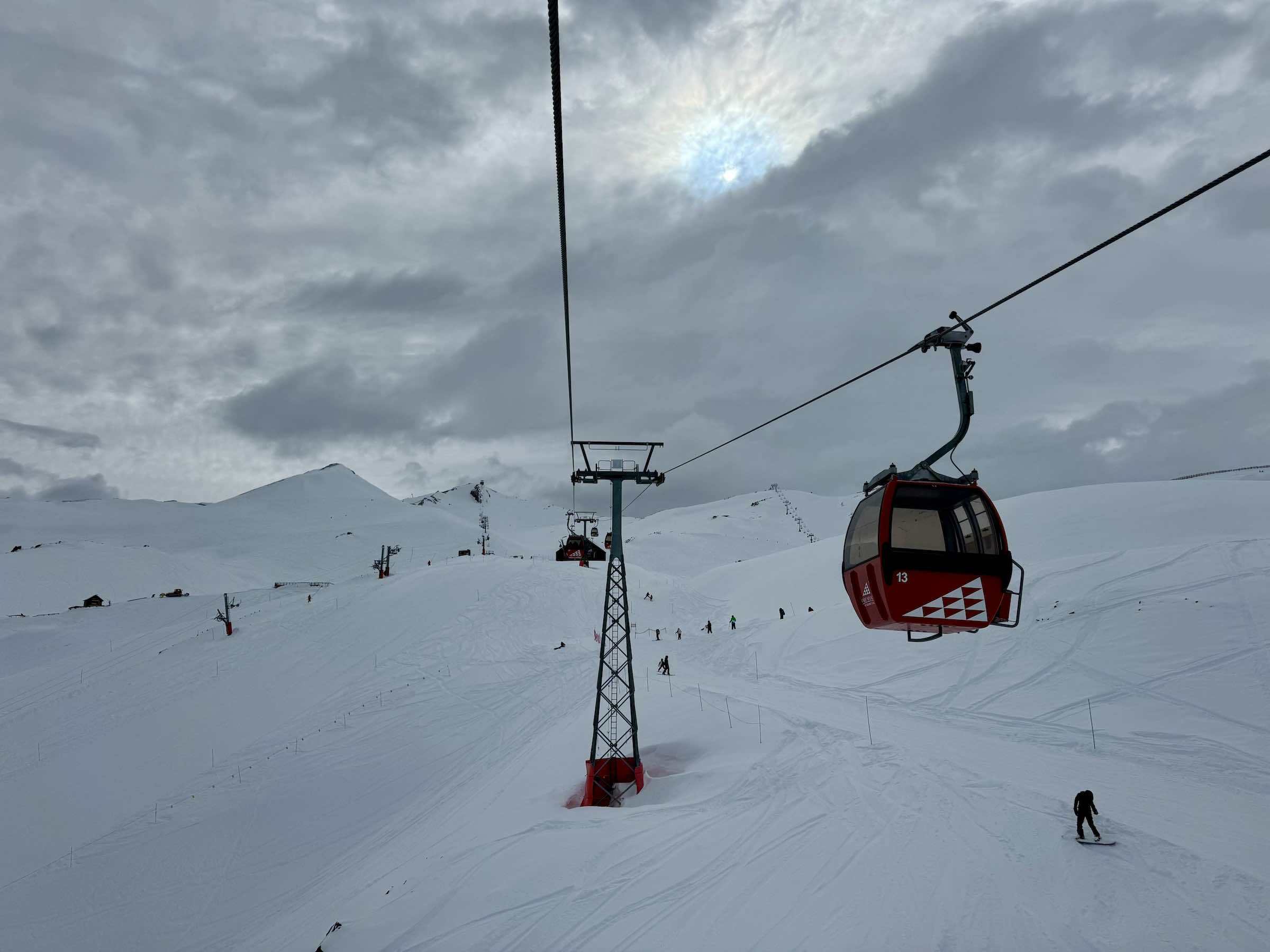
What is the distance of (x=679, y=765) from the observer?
20.4 metres

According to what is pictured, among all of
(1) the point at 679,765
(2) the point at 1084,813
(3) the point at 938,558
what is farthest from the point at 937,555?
(1) the point at 679,765

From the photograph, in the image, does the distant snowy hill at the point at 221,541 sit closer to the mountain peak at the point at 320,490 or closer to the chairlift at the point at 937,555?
the mountain peak at the point at 320,490

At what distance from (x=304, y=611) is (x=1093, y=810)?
47.5 metres

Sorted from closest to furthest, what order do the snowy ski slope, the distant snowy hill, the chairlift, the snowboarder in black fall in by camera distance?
1. the chairlift
2. the snowy ski slope
3. the snowboarder in black
4. the distant snowy hill

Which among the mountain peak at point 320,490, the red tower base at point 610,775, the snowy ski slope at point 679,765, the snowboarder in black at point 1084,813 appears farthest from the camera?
the mountain peak at point 320,490

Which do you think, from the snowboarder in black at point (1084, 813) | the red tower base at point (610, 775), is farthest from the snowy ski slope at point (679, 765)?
the red tower base at point (610, 775)

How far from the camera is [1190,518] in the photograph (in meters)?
41.4

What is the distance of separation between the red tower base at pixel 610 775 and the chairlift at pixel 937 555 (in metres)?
11.5

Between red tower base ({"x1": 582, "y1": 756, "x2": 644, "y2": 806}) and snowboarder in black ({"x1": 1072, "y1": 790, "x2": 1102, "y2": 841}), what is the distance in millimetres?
10345

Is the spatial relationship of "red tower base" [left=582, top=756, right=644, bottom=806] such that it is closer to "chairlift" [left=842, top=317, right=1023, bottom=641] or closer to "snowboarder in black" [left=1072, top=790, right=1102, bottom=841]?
"snowboarder in black" [left=1072, top=790, right=1102, bottom=841]

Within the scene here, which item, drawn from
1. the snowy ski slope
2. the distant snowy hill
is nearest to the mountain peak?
the distant snowy hill

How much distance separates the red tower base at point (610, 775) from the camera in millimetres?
18188

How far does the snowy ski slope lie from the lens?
36.1 feet

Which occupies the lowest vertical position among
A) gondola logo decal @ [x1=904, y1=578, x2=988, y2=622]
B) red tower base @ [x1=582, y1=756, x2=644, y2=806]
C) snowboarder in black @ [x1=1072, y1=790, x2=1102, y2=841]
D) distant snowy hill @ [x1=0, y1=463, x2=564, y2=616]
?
red tower base @ [x1=582, y1=756, x2=644, y2=806]
